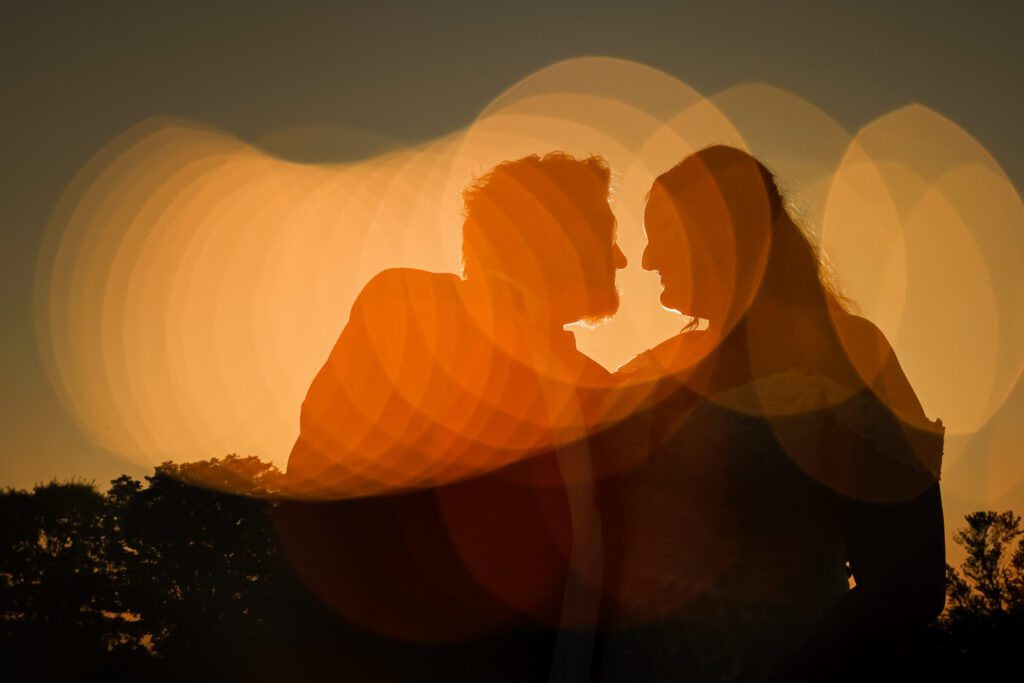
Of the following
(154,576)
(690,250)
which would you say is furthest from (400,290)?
(154,576)

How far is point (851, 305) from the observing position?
5.88 metres

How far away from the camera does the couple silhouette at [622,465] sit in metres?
5.31

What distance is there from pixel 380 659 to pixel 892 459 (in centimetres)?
383

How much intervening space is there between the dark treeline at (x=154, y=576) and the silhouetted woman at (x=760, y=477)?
42033 millimetres

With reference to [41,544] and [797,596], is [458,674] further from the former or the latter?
[41,544]

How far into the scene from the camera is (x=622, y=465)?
6.04 meters

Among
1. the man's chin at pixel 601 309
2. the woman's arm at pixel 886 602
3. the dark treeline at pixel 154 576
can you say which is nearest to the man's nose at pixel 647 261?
the man's chin at pixel 601 309

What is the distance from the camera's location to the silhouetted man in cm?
588

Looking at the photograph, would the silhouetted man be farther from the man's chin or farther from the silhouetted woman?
the man's chin

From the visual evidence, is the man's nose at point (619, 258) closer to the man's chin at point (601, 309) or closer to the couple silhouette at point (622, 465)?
the man's chin at point (601, 309)

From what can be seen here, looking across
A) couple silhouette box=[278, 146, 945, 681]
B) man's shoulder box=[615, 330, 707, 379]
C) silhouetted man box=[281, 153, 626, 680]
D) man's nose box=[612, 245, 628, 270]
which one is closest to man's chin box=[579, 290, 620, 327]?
man's nose box=[612, 245, 628, 270]

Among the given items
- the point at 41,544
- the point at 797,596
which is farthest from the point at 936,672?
the point at 41,544

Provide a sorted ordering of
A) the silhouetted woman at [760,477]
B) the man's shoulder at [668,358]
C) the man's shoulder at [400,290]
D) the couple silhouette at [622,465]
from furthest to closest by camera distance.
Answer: the man's shoulder at [668,358], the man's shoulder at [400,290], the couple silhouette at [622,465], the silhouetted woman at [760,477]

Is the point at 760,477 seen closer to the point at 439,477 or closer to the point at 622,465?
the point at 622,465
